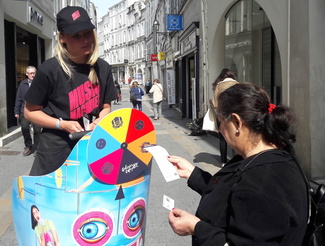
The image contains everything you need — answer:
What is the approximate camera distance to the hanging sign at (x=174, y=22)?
631 inches

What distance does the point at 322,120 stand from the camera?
5.36 m

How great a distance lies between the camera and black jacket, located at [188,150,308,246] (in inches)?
51.2

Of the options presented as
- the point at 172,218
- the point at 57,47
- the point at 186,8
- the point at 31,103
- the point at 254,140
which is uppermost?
the point at 186,8

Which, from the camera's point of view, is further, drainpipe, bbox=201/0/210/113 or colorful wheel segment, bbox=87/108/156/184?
drainpipe, bbox=201/0/210/113

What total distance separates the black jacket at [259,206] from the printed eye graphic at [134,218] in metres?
0.48

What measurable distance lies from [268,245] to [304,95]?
14.9 ft

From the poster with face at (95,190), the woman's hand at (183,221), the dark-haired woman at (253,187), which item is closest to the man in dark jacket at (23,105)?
the poster with face at (95,190)

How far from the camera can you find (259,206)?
4.27ft

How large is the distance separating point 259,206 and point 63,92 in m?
1.27

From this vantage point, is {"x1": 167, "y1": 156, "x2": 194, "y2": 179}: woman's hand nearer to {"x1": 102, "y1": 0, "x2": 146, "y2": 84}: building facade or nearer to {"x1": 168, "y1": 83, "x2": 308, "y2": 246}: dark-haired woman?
{"x1": 168, "y1": 83, "x2": 308, "y2": 246}: dark-haired woman

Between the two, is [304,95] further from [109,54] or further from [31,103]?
[109,54]

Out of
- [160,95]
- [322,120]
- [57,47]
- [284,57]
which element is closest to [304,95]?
[322,120]

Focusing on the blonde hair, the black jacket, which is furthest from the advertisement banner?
the black jacket

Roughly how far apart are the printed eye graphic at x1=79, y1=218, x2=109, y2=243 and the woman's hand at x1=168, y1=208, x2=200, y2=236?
0.36 meters
